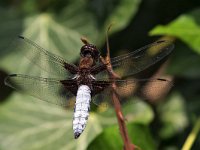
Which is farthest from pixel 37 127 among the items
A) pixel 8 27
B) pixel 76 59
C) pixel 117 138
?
pixel 117 138

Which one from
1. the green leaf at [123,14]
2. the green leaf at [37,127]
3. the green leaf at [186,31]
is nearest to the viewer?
the green leaf at [186,31]

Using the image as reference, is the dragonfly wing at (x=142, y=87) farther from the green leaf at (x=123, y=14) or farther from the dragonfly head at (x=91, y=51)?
the green leaf at (x=123, y=14)

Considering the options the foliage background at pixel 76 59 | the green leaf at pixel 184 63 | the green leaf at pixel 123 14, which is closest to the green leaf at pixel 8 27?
the foliage background at pixel 76 59

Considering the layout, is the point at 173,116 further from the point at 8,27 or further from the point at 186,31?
the point at 8,27

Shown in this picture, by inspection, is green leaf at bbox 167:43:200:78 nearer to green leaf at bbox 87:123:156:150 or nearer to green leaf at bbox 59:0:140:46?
green leaf at bbox 59:0:140:46

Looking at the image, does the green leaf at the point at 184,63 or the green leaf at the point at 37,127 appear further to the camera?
the green leaf at the point at 184,63

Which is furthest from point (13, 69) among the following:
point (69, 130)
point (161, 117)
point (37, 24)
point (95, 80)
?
point (95, 80)
